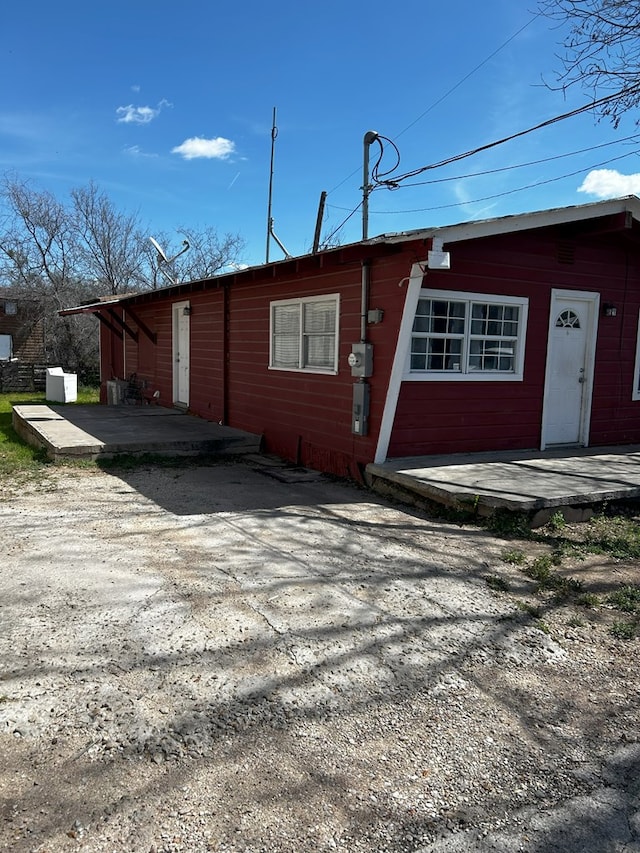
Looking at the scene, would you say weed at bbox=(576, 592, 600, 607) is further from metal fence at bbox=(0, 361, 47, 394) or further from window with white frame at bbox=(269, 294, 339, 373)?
metal fence at bbox=(0, 361, 47, 394)

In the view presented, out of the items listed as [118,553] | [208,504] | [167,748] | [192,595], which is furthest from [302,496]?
[167,748]

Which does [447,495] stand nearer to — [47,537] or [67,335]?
[47,537]

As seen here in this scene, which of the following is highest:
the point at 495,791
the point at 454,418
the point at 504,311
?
the point at 504,311

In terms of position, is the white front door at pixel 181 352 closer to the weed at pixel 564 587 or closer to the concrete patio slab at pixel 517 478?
the concrete patio slab at pixel 517 478

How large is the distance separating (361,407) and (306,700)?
179 inches

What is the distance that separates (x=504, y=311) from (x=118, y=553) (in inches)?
207

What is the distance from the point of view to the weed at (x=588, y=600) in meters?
3.96

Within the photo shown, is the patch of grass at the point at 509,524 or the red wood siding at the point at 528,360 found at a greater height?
the red wood siding at the point at 528,360

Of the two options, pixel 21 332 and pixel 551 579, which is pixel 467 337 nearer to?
pixel 551 579

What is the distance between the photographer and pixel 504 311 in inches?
301

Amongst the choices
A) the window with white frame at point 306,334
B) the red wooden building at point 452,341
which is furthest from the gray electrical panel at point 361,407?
the window with white frame at point 306,334

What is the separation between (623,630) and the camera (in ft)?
11.8

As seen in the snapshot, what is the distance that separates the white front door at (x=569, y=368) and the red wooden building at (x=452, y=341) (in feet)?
0.06

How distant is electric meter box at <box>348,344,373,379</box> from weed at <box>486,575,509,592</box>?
10.5ft
